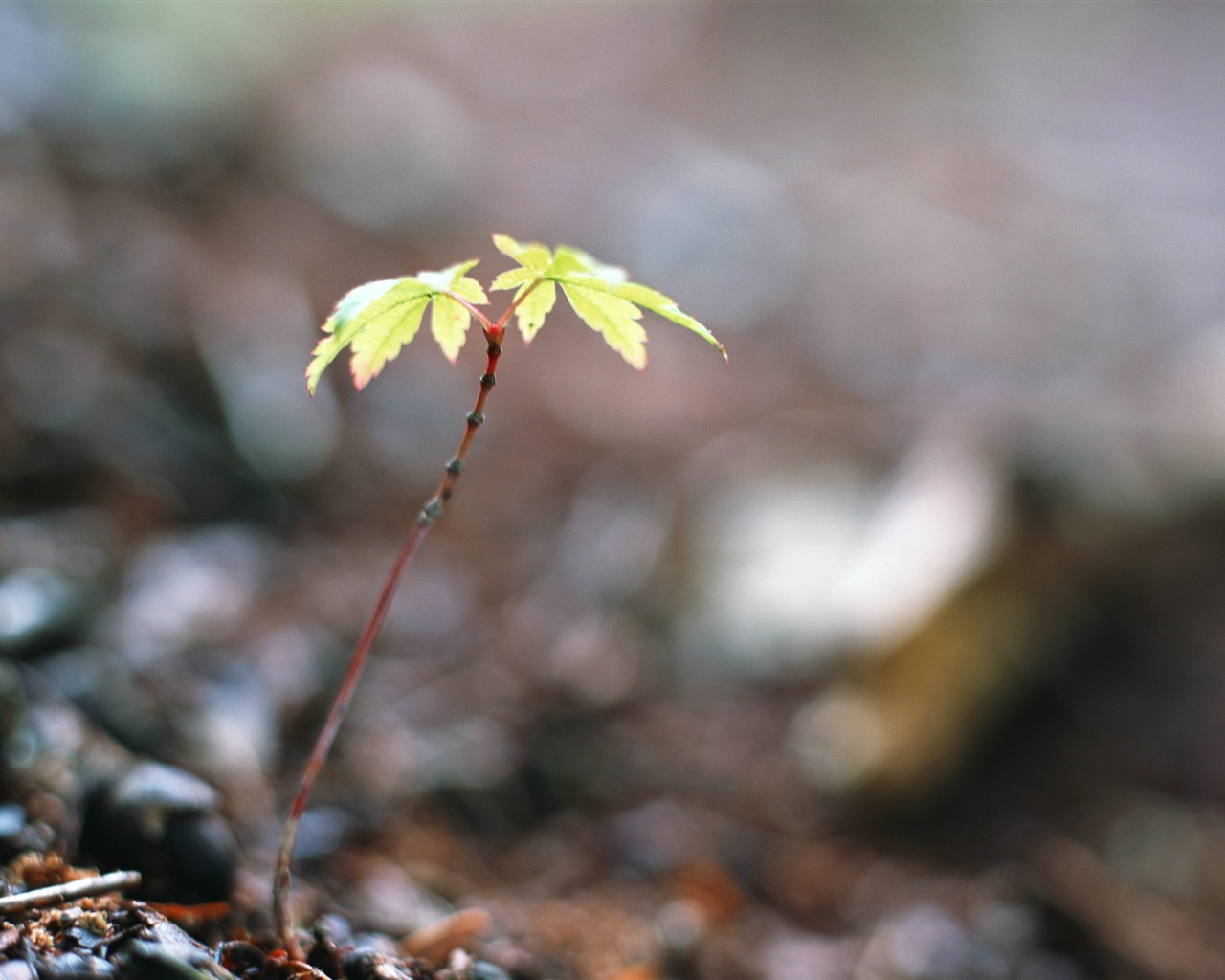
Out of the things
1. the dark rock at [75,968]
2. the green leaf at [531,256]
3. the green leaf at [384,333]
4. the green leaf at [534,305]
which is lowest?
the dark rock at [75,968]

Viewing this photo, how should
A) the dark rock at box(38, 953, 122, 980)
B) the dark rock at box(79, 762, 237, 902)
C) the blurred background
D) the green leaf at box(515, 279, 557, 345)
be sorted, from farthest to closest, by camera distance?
1. the blurred background
2. the dark rock at box(79, 762, 237, 902)
3. the green leaf at box(515, 279, 557, 345)
4. the dark rock at box(38, 953, 122, 980)

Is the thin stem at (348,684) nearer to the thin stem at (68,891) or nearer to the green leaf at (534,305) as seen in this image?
the green leaf at (534,305)

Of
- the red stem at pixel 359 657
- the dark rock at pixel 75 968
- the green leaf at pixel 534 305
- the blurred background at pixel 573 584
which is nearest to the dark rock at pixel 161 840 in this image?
the blurred background at pixel 573 584

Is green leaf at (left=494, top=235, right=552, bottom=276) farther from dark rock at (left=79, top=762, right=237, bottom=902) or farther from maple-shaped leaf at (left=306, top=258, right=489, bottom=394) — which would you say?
dark rock at (left=79, top=762, right=237, bottom=902)

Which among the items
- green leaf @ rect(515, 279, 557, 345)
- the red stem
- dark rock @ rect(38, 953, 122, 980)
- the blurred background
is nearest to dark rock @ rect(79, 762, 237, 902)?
the blurred background

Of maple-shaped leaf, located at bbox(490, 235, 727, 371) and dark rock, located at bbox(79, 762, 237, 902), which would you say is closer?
maple-shaped leaf, located at bbox(490, 235, 727, 371)

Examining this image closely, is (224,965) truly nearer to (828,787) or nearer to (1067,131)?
(828,787)

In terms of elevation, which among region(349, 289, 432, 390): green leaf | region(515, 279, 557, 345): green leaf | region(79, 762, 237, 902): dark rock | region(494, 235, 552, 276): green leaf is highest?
region(494, 235, 552, 276): green leaf

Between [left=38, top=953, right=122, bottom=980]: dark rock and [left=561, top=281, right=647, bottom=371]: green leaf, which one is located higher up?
[left=561, top=281, right=647, bottom=371]: green leaf
